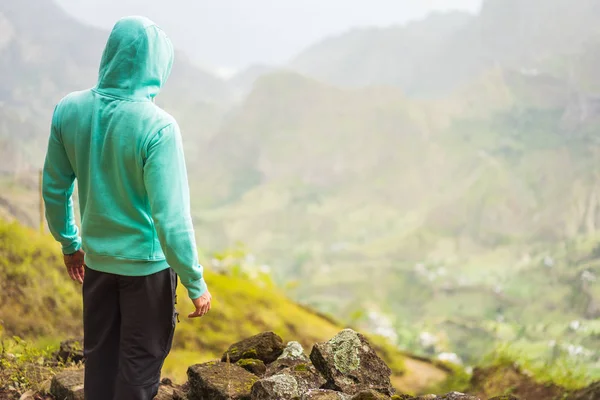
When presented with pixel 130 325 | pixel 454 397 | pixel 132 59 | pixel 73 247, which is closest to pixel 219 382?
pixel 130 325

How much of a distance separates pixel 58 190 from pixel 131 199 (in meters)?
0.31

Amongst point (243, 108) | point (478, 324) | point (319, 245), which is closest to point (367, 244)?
point (319, 245)

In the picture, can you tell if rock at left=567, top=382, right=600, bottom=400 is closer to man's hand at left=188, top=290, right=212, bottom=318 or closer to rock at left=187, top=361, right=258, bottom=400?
rock at left=187, top=361, right=258, bottom=400

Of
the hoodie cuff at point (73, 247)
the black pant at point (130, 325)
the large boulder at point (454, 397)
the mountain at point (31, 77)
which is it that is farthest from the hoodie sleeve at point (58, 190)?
the mountain at point (31, 77)

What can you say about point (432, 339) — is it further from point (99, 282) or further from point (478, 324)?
point (99, 282)

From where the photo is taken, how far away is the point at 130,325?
4.75 ft

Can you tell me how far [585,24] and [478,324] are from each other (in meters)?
7.25


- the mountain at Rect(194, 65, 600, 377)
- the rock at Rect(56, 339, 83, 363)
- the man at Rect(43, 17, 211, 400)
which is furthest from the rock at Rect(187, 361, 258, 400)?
the mountain at Rect(194, 65, 600, 377)

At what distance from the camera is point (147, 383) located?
1.49 m

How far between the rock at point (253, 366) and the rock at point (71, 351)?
2.75ft

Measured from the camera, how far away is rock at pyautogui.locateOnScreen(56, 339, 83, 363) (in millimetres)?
2514

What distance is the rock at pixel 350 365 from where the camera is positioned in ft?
6.15

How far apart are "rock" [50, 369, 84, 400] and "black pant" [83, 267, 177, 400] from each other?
50 cm

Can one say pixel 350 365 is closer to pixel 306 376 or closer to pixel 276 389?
pixel 306 376
